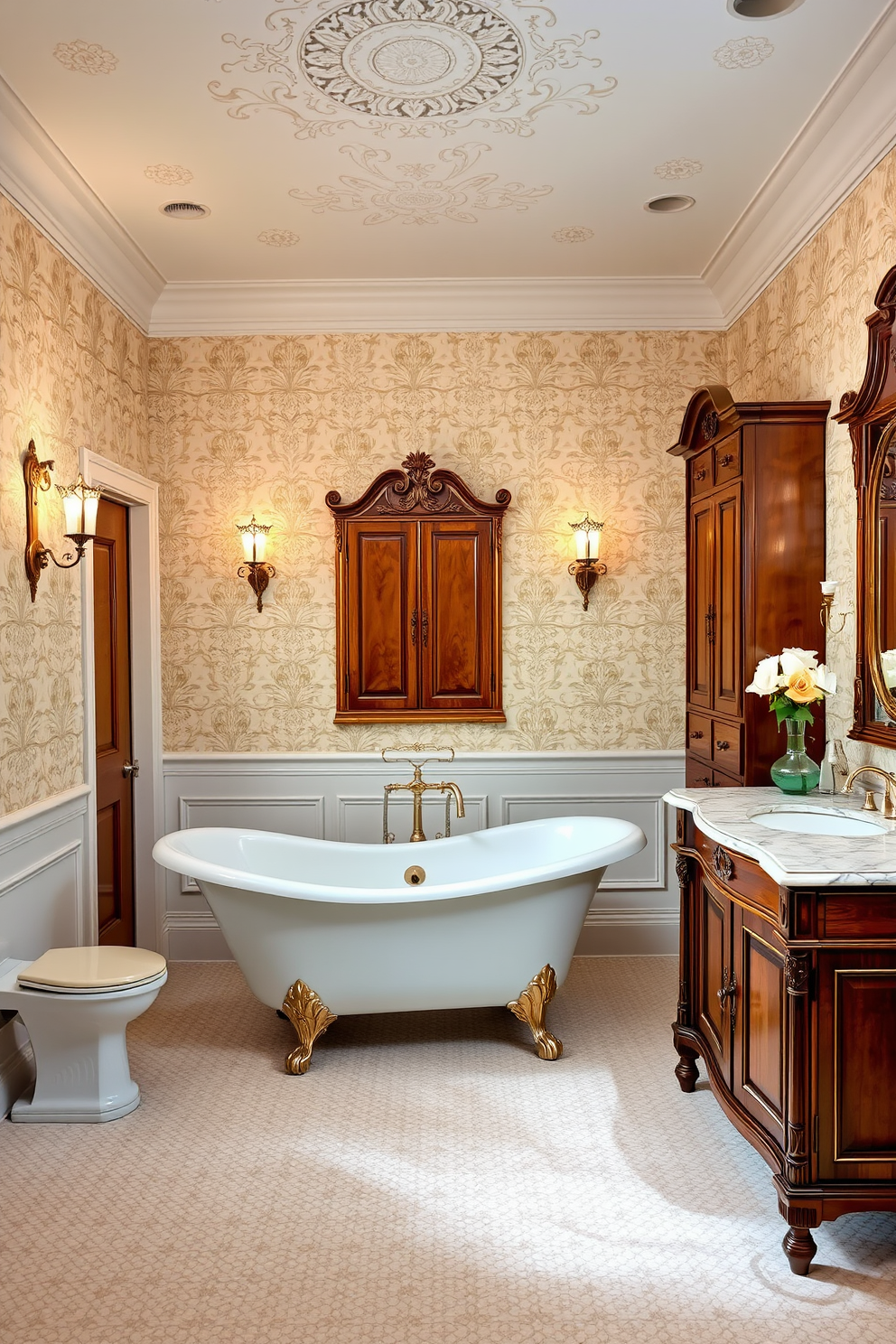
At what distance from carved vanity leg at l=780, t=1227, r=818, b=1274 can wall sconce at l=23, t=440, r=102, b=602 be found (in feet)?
8.87

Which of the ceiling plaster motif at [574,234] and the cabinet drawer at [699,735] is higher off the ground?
the ceiling plaster motif at [574,234]

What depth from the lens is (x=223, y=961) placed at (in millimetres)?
4340

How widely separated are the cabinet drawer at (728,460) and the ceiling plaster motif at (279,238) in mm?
1791

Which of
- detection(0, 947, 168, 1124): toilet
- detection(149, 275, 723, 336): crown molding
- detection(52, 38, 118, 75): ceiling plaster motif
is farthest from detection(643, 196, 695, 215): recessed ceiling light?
detection(0, 947, 168, 1124): toilet

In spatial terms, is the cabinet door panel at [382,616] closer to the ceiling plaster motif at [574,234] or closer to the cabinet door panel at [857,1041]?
the ceiling plaster motif at [574,234]

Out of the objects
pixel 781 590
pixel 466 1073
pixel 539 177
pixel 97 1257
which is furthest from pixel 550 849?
pixel 539 177

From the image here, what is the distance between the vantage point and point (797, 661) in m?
2.82

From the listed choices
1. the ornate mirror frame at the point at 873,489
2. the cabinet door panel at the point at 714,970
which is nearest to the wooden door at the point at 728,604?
the ornate mirror frame at the point at 873,489

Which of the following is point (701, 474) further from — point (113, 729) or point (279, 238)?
point (113, 729)

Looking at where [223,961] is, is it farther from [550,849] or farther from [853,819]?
[853,819]

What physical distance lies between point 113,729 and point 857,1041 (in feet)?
10.00

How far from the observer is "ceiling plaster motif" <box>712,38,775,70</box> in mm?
2469

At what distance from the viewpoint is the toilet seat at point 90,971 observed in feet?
9.04

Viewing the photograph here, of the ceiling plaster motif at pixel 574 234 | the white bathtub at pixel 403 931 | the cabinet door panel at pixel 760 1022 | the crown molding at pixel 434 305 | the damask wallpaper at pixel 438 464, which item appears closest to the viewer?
the cabinet door panel at pixel 760 1022
